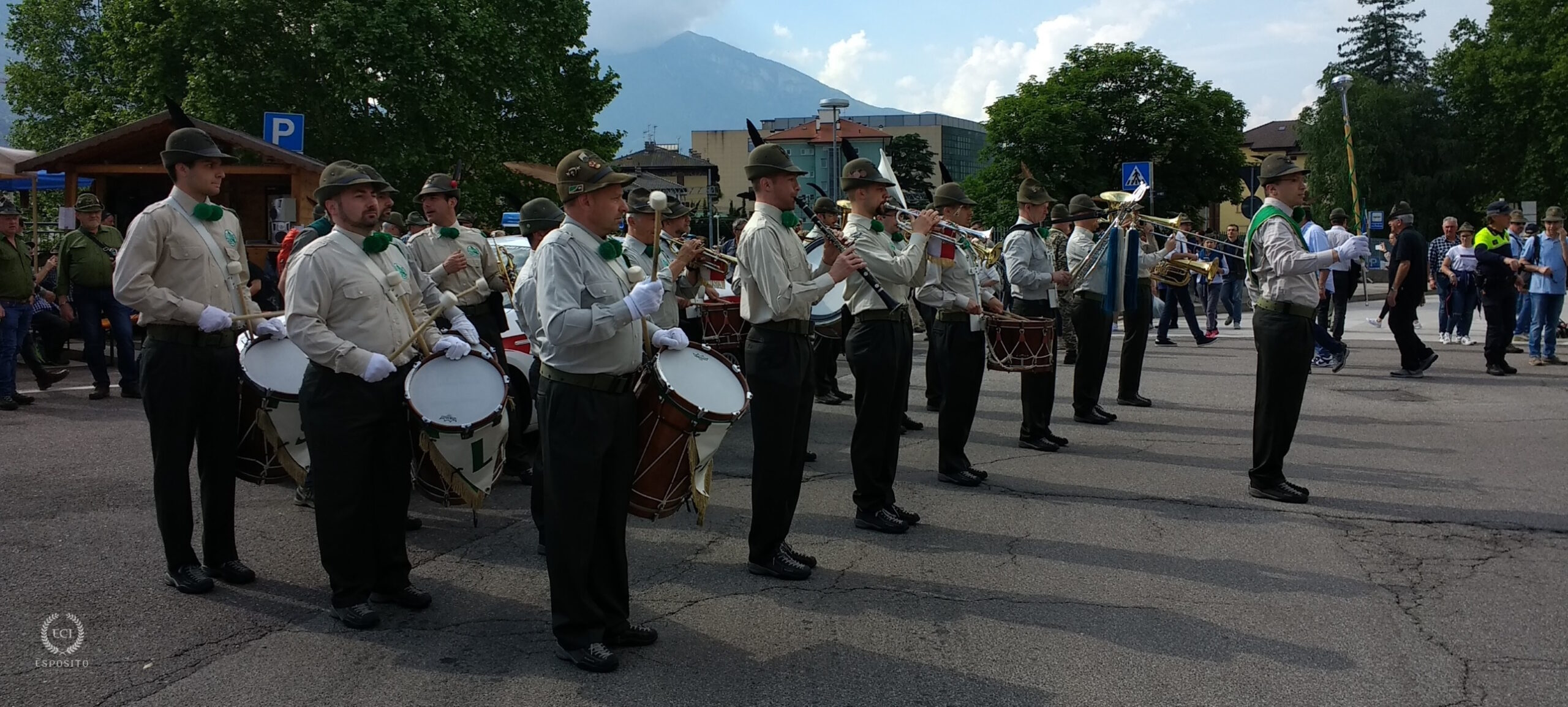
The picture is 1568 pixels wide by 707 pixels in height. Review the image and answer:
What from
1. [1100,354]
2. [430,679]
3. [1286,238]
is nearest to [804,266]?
[430,679]

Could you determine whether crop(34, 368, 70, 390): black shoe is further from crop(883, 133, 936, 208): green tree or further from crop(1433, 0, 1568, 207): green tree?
crop(883, 133, 936, 208): green tree

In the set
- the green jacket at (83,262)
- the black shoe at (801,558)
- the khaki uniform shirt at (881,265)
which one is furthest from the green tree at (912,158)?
the black shoe at (801,558)

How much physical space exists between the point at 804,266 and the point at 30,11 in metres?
60.9

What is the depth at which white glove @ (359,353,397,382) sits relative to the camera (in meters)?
5.02

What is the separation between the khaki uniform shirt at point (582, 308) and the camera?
450cm

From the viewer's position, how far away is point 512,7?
3616 cm

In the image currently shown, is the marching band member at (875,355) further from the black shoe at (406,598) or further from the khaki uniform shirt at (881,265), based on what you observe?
the black shoe at (406,598)

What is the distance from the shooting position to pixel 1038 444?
9.60m

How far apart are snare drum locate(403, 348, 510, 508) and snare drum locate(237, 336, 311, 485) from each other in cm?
65

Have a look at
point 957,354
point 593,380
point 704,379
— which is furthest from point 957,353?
point 593,380

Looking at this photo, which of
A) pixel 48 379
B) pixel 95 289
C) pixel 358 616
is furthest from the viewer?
pixel 48 379

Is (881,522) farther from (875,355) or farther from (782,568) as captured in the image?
(782,568)

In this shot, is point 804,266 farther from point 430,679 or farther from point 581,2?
point 581,2

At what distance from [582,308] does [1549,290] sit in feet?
46.5
